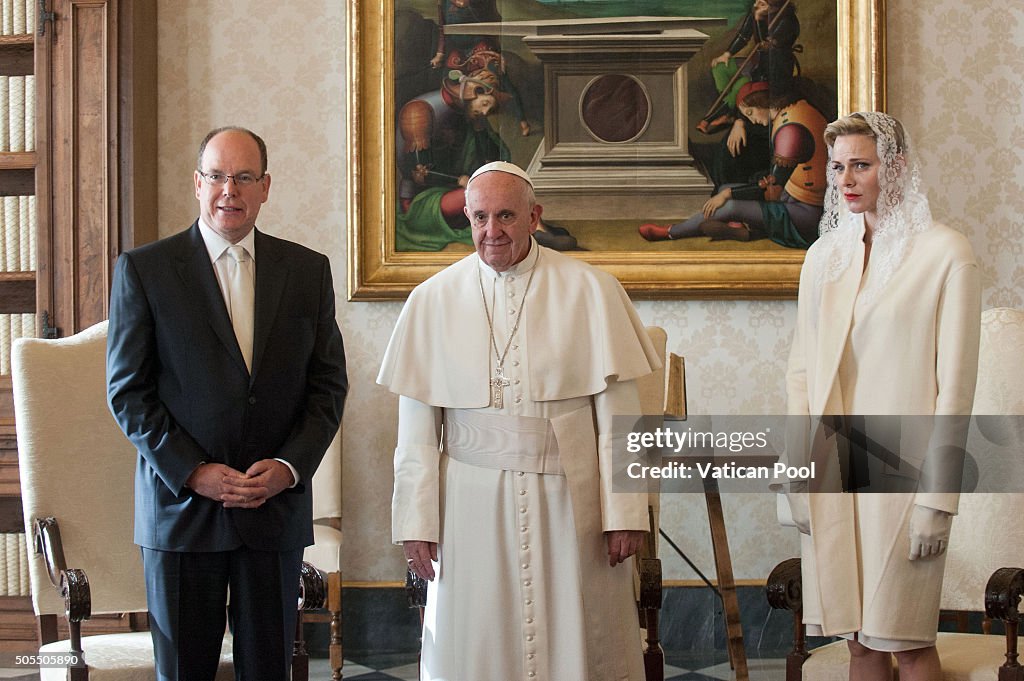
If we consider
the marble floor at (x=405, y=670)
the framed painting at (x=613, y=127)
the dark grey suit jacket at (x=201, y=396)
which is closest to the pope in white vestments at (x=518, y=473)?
the dark grey suit jacket at (x=201, y=396)

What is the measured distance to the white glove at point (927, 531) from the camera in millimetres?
2717

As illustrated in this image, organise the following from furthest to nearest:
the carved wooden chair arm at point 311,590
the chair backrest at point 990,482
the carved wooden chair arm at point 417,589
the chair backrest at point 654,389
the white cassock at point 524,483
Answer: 1. the chair backrest at point 654,389
2. the chair backrest at point 990,482
3. the carved wooden chair arm at point 311,590
4. the carved wooden chair arm at point 417,589
5. the white cassock at point 524,483

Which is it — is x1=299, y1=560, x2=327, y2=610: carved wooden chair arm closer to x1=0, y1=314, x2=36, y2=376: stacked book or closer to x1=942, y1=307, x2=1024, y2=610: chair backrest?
x1=942, y1=307, x2=1024, y2=610: chair backrest

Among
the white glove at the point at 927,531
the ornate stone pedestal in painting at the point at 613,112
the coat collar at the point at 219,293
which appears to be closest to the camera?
the white glove at the point at 927,531

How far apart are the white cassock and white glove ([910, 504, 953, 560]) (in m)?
0.71

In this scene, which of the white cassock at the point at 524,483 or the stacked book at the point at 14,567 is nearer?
the white cassock at the point at 524,483

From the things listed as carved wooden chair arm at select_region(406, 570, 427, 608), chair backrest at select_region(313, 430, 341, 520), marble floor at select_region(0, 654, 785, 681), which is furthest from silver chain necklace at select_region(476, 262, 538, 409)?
marble floor at select_region(0, 654, 785, 681)

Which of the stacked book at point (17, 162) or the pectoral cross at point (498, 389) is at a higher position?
the stacked book at point (17, 162)

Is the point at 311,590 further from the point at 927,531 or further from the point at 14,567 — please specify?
the point at 14,567

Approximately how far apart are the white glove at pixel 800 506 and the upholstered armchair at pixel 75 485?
4.95 ft

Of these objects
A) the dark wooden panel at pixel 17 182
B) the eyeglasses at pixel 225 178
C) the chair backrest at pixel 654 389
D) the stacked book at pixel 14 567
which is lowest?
the stacked book at pixel 14 567

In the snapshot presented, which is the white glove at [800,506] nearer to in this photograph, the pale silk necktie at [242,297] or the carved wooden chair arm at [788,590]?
the carved wooden chair arm at [788,590]

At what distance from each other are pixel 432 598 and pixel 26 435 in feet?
4.75

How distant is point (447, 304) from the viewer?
3334mm
